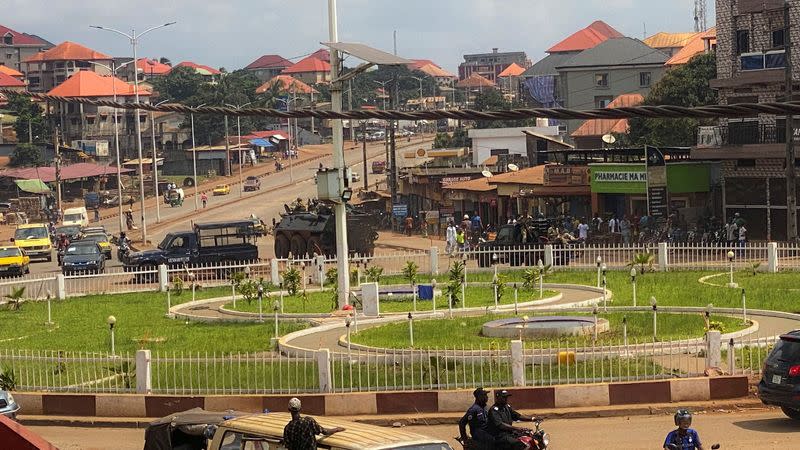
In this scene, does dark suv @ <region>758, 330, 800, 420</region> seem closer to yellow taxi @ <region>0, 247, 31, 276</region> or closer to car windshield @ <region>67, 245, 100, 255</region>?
car windshield @ <region>67, 245, 100, 255</region>

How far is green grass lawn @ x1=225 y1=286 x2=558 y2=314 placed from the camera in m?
33.2

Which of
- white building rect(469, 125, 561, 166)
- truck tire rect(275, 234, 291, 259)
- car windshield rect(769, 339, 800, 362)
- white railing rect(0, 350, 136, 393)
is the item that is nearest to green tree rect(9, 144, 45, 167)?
white building rect(469, 125, 561, 166)

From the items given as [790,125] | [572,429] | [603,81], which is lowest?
[572,429]

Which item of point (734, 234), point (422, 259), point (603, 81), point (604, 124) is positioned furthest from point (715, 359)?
point (603, 81)

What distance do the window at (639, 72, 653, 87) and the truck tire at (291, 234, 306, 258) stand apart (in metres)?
63.4

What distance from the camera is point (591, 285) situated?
36250mm

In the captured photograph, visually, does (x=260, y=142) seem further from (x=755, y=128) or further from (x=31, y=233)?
(x=755, y=128)

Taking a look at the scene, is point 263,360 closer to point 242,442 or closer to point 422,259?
point 242,442

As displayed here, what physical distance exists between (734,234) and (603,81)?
6536 cm

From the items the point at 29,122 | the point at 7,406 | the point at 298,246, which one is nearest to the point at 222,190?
the point at 29,122

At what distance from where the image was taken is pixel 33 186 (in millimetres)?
107500

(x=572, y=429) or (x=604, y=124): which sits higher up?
(x=604, y=124)

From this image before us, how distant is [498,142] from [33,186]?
1506 inches

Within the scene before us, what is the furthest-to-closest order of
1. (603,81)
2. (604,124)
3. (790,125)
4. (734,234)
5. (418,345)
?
(603,81) < (604,124) < (734,234) < (790,125) < (418,345)
